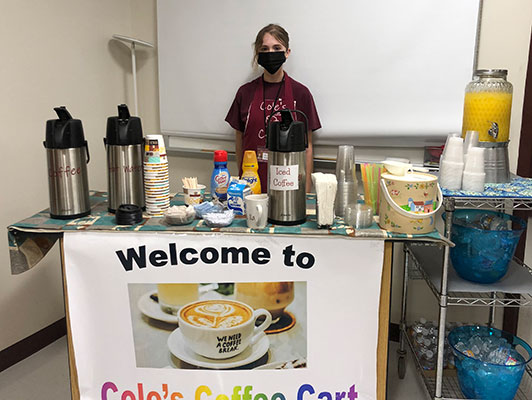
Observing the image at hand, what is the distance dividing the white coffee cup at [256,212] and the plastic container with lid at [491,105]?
37.7 inches

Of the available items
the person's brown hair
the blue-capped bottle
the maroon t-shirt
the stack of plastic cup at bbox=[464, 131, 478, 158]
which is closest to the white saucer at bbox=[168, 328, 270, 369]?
the blue-capped bottle

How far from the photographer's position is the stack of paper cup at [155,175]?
5.67ft

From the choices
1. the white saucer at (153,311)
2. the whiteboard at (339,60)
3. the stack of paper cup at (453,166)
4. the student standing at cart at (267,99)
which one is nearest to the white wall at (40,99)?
the whiteboard at (339,60)

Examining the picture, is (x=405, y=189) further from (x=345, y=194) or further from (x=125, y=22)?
(x=125, y=22)

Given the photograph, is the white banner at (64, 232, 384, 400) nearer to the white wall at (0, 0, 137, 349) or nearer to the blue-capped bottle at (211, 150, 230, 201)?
the blue-capped bottle at (211, 150, 230, 201)

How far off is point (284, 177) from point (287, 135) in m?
0.14

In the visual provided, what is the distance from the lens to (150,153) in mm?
1731

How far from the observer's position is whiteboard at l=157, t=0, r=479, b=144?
94.7 inches

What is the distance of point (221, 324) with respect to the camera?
5.46 ft

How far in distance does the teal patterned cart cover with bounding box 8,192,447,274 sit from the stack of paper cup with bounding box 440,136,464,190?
0.30 m

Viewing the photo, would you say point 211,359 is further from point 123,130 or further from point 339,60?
point 339,60

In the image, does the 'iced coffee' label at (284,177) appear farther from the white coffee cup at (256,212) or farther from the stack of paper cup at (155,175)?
the stack of paper cup at (155,175)

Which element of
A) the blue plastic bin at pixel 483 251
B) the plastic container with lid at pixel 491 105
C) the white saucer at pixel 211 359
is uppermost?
the plastic container with lid at pixel 491 105

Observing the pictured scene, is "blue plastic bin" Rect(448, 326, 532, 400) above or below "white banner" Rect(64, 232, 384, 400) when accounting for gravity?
below
